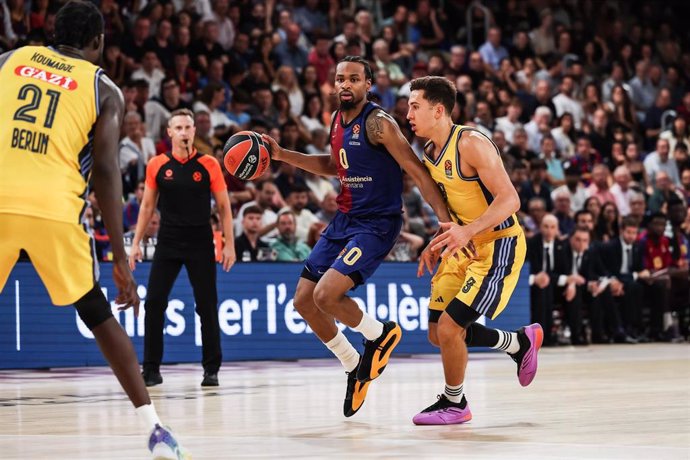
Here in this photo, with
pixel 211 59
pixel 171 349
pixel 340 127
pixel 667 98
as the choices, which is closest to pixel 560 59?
pixel 667 98

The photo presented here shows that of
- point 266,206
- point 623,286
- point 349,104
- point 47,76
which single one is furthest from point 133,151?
point 47,76

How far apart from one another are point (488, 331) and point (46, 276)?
3.50 metres


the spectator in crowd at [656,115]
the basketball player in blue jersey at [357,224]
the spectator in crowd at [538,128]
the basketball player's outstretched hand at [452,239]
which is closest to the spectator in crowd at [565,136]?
the spectator in crowd at [538,128]

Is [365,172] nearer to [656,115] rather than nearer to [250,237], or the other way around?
[250,237]

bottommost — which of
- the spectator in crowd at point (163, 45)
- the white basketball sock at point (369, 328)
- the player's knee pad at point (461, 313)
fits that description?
the white basketball sock at point (369, 328)

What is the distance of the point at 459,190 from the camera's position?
734 cm

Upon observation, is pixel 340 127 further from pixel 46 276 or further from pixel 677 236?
pixel 677 236

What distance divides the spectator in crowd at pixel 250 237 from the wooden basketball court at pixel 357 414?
6.28ft

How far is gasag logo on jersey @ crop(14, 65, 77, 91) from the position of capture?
17.1 feet

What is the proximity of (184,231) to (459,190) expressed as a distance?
11.0 feet

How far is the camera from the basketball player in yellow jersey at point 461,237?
703 centimetres

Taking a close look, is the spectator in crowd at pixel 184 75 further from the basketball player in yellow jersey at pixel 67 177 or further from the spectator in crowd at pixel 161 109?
the basketball player in yellow jersey at pixel 67 177

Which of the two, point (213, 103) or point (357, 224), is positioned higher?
point (213, 103)

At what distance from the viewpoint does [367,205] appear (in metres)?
7.71
